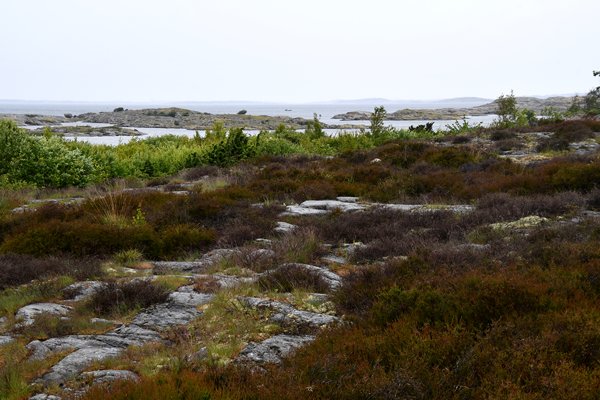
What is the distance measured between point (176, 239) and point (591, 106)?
4405 centimetres

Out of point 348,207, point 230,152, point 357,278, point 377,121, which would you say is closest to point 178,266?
point 357,278

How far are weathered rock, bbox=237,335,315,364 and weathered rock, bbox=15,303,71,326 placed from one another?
224 cm

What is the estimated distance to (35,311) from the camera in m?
5.60

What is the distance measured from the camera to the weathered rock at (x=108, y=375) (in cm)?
395

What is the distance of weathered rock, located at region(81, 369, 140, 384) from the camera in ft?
13.0

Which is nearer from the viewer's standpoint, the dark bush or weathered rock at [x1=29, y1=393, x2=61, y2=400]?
weathered rock at [x1=29, y1=393, x2=61, y2=400]

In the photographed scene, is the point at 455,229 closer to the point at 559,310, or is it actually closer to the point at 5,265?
the point at 559,310

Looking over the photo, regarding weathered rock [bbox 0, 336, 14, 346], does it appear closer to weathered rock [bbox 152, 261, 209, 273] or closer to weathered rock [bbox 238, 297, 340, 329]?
weathered rock [bbox 238, 297, 340, 329]

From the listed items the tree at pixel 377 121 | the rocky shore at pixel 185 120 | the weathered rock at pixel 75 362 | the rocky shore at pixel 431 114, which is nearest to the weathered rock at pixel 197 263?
the weathered rock at pixel 75 362

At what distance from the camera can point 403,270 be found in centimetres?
605

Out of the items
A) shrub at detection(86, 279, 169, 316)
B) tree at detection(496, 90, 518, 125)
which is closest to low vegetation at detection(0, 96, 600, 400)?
shrub at detection(86, 279, 169, 316)

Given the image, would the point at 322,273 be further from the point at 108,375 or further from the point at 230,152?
the point at 230,152

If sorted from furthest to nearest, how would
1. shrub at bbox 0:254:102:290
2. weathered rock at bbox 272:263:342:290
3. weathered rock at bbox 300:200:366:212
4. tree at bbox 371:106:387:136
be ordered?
tree at bbox 371:106:387:136, weathered rock at bbox 300:200:366:212, shrub at bbox 0:254:102:290, weathered rock at bbox 272:263:342:290

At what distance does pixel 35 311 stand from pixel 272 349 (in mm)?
2672
